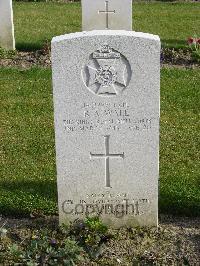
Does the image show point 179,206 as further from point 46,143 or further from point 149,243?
point 46,143

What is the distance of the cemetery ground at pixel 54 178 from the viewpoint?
4.43 m

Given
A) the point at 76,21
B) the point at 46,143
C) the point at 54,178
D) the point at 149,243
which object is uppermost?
the point at 76,21

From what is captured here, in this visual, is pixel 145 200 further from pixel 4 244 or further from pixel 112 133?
pixel 4 244

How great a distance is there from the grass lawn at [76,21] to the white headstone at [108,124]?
6035 millimetres

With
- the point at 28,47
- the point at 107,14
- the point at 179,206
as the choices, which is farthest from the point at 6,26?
the point at 179,206

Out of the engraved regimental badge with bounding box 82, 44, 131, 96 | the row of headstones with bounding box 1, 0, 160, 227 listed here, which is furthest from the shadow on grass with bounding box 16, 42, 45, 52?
the engraved regimental badge with bounding box 82, 44, 131, 96

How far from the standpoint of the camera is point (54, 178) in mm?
5746

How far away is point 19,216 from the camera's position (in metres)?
5.14

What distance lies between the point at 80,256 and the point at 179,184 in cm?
162

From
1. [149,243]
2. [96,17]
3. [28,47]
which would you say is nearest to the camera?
[149,243]

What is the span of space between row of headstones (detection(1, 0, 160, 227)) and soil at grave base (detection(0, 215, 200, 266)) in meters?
0.14

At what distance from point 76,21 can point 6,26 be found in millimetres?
3261

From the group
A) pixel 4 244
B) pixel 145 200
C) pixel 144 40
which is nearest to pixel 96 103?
pixel 144 40

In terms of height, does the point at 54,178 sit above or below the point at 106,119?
below
